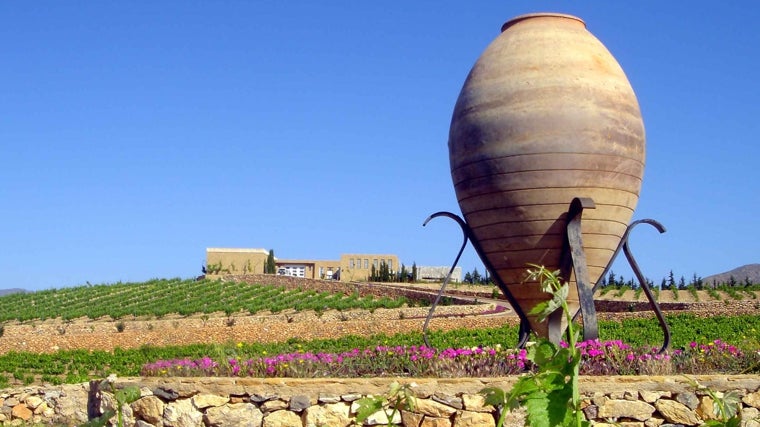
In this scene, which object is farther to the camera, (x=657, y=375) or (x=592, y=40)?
(x=592, y=40)

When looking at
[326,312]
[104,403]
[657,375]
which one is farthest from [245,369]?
[326,312]

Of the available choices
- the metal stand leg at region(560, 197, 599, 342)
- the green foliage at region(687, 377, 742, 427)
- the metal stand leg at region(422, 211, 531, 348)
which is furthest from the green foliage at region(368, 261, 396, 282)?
the green foliage at region(687, 377, 742, 427)

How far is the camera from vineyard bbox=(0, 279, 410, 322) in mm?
31219

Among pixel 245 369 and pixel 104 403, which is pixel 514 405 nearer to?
pixel 245 369

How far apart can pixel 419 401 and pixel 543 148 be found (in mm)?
2850

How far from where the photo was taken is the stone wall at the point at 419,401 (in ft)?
20.7

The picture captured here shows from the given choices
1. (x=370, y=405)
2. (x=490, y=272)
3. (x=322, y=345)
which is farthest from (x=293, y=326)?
(x=370, y=405)

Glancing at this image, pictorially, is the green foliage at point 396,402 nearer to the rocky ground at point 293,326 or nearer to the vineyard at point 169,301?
the rocky ground at point 293,326

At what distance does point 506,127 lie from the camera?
26.4ft

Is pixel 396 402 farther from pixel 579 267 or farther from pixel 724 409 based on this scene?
pixel 579 267

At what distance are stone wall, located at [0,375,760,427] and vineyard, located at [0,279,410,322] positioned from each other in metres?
22.1

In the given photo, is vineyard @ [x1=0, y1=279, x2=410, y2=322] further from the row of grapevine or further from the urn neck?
the urn neck

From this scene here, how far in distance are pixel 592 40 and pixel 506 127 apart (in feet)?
4.85

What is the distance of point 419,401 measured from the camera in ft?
20.7
